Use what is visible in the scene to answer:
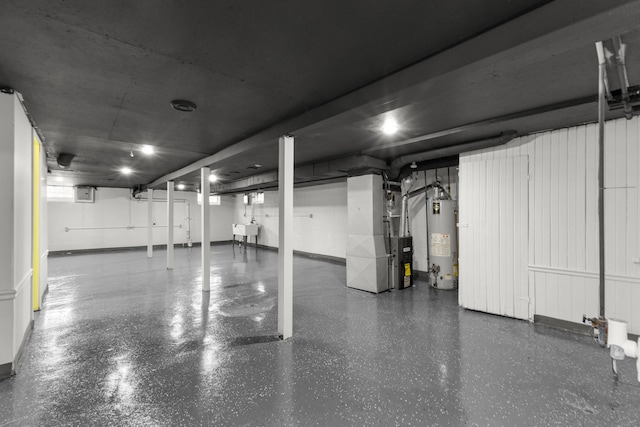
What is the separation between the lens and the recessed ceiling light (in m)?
3.06

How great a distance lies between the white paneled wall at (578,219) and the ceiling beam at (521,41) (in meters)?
2.33

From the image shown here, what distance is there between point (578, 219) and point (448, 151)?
1.67 meters

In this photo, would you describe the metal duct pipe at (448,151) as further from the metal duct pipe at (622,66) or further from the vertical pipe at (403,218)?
the metal duct pipe at (622,66)

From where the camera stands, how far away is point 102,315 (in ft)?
12.1

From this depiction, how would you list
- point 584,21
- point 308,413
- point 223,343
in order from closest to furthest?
point 584,21 → point 308,413 → point 223,343

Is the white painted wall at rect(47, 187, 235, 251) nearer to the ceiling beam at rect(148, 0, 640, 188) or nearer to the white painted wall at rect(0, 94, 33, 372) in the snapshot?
the white painted wall at rect(0, 94, 33, 372)

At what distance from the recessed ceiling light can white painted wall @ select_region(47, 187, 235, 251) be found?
963 centimetres

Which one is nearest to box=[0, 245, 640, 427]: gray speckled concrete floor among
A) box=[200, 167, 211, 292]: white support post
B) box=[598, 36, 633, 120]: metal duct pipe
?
box=[200, 167, 211, 292]: white support post

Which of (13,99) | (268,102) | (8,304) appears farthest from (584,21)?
(8,304)

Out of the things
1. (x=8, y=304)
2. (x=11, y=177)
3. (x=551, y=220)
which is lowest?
(x=8, y=304)

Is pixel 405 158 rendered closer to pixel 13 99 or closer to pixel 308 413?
pixel 308 413

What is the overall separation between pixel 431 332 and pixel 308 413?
184cm

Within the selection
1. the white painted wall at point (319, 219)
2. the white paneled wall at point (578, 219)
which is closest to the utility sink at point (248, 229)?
the white painted wall at point (319, 219)

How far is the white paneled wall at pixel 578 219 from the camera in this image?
9.30 ft
